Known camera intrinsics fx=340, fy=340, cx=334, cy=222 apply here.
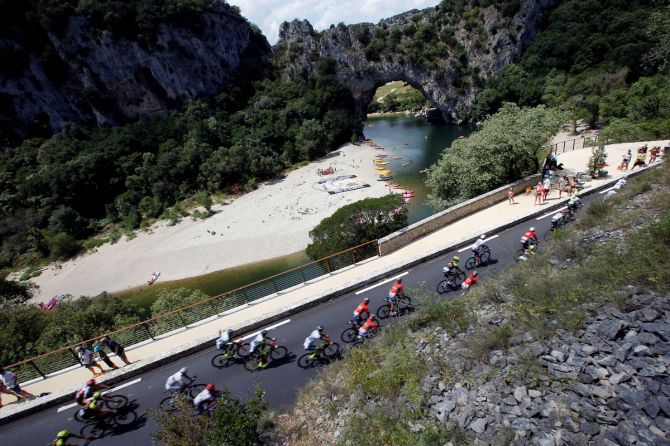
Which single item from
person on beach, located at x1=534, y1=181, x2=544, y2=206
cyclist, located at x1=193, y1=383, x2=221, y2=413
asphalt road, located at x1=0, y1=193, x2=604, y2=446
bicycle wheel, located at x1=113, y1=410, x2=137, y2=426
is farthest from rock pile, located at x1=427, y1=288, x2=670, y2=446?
person on beach, located at x1=534, y1=181, x2=544, y2=206

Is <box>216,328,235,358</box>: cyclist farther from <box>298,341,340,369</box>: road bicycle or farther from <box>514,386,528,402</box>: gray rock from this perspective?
<box>514,386,528,402</box>: gray rock

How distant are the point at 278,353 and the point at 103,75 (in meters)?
80.2

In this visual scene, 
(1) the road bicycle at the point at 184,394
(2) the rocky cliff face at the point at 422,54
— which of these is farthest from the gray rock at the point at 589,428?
(2) the rocky cliff face at the point at 422,54

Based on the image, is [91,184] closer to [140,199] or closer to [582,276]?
[140,199]

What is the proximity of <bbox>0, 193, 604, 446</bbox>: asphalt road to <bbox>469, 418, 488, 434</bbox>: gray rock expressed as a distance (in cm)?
495

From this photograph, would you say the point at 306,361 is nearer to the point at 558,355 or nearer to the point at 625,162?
the point at 558,355

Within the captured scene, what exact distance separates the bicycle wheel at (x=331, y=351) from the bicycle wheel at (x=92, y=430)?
6356 millimetres

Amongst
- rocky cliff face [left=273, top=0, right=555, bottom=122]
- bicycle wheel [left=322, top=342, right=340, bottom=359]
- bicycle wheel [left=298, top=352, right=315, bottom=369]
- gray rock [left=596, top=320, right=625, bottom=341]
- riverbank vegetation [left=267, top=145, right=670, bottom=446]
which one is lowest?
bicycle wheel [left=298, top=352, right=315, bottom=369]

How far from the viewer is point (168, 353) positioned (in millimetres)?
11680

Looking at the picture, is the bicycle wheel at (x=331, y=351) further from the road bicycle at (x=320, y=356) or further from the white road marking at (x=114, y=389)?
the white road marking at (x=114, y=389)

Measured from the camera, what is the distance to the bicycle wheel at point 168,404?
30.9ft

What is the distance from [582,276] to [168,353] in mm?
12392

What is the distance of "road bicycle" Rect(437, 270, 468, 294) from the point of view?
12.2 m

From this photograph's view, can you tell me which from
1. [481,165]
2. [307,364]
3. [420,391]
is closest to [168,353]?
[307,364]
